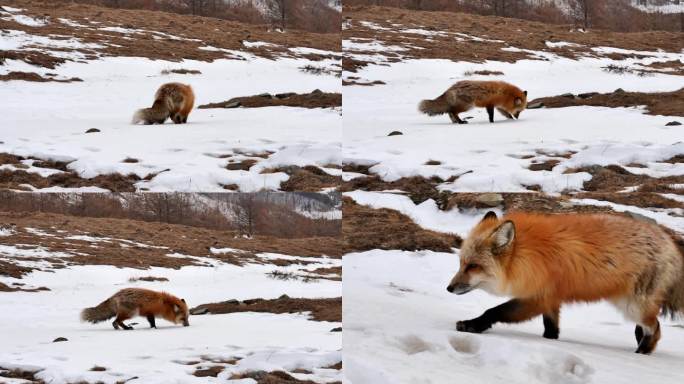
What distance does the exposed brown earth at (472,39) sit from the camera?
1256cm

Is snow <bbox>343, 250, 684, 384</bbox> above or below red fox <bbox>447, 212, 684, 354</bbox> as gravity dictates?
below

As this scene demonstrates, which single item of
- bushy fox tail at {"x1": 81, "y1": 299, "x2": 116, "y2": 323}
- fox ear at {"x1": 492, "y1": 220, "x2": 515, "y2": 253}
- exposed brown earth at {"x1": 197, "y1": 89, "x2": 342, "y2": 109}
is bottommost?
bushy fox tail at {"x1": 81, "y1": 299, "x2": 116, "y2": 323}

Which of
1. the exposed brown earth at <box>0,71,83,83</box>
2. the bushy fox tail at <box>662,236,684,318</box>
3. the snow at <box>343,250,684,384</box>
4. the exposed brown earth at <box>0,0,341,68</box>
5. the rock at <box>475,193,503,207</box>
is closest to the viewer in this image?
the snow at <box>343,250,684,384</box>

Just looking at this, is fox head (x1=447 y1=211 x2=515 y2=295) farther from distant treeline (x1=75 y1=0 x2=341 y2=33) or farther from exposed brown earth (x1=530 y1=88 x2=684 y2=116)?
distant treeline (x1=75 y1=0 x2=341 y2=33)

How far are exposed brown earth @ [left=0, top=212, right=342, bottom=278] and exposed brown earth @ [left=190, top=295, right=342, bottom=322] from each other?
1845 mm

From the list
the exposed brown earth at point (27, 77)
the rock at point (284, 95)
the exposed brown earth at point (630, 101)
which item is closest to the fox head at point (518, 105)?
the exposed brown earth at point (630, 101)

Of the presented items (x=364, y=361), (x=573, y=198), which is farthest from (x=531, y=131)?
(x=364, y=361)

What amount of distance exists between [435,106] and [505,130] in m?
1.18

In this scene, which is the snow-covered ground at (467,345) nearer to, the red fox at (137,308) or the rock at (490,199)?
the rock at (490,199)

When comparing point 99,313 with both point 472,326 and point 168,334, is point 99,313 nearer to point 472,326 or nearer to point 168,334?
point 168,334

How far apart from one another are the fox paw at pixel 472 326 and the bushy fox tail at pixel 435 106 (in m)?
6.22

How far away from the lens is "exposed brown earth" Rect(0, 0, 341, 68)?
15.8m

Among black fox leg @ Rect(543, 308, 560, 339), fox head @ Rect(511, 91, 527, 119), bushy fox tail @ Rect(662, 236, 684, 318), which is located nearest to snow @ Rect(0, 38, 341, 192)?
fox head @ Rect(511, 91, 527, 119)

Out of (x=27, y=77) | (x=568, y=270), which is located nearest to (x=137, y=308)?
(x=27, y=77)
